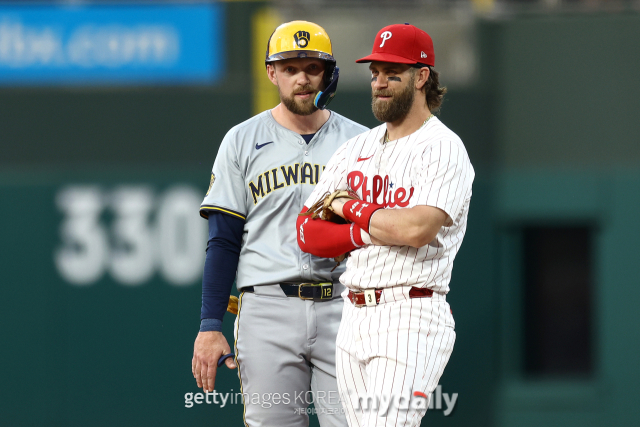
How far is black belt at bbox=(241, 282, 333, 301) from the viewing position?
2.60m

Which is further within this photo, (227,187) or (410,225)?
(227,187)

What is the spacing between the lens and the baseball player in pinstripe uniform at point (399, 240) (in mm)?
2174

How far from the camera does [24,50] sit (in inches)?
213

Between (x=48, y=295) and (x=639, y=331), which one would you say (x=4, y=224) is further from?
(x=639, y=331)

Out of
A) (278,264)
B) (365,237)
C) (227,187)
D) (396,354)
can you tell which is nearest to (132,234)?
(227,187)

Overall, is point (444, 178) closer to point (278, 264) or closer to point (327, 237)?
point (327, 237)

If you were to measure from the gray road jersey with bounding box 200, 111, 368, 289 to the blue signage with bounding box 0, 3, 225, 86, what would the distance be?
2.82 meters

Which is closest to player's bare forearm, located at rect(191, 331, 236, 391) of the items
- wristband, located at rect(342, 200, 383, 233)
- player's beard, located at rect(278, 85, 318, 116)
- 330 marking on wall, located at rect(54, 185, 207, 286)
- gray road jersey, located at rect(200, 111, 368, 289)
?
gray road jersey, located at rect(200, 111, 368, 289)

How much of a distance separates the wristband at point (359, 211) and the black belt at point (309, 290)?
0.39 metres

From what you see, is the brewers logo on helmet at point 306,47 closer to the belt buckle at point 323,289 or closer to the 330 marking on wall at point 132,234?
the belt buckle at point 323,289

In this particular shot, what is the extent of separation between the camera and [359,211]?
2.24m

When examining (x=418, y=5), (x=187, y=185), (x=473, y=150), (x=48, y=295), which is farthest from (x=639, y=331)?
(x=48, y=295)

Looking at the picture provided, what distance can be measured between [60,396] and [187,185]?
62.6 inches

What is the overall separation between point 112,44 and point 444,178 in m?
3.83
